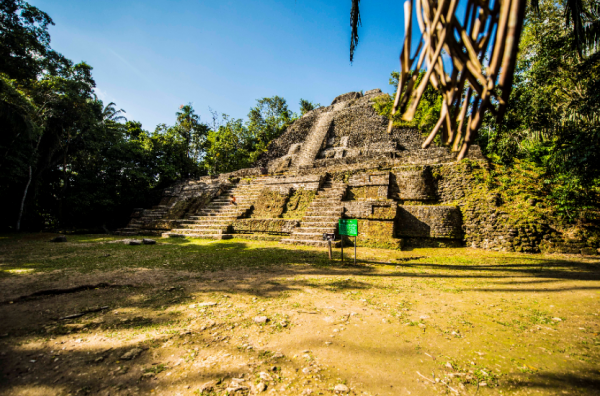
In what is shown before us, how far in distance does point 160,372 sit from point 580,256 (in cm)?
738

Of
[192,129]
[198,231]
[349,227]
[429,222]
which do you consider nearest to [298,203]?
[198,231]

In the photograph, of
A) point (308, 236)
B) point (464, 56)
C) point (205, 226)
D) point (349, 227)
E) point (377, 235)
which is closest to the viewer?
point (464, 56)

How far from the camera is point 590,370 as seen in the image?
4.86ft

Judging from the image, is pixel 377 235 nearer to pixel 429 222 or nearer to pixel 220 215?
pixel 429 222

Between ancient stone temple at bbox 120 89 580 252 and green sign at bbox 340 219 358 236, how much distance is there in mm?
2016

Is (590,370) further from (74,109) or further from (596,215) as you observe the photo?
(74,109)

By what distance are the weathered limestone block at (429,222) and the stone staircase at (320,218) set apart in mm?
1850

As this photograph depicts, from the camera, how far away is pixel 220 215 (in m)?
9.81

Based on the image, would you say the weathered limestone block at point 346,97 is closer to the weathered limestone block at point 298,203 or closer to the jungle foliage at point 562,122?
the jungle foliage at point 562,122

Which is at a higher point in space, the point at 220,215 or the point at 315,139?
the point at 315,139

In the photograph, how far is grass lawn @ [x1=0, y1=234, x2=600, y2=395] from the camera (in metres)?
1.39

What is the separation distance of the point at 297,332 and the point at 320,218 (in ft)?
18.2

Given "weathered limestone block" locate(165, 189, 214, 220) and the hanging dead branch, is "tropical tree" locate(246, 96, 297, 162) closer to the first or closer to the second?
"weathered limestone block" locate(165, 189, 214, 220)

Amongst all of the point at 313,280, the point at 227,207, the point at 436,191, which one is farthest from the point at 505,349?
the point at 227,207
